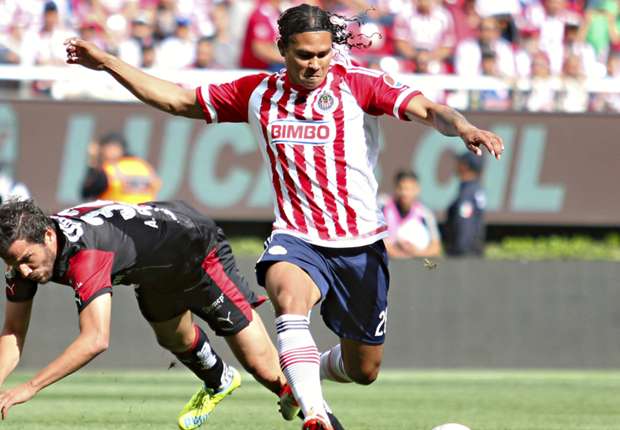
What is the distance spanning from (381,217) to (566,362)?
289 inches

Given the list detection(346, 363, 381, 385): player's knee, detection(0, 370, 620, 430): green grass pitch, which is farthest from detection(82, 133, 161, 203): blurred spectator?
detection(346, 363, 381, 385): player's knee

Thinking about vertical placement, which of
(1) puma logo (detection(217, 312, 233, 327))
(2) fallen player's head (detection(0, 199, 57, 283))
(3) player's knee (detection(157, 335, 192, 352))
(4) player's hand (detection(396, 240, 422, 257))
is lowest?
(4) player's hand (detection(396, 240, 422, 257))

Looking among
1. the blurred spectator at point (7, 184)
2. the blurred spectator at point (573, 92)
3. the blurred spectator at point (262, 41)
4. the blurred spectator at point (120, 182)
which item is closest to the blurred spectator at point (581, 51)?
the blurred spectator at point (573, 92)

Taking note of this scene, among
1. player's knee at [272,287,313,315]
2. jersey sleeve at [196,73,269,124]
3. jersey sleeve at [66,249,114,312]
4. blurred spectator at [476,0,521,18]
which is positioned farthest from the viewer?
blurred spectator at [476,0,521,18]

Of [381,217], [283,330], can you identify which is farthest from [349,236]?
[283,330]

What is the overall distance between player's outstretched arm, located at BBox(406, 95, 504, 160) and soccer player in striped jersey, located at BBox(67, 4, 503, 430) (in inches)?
0.4

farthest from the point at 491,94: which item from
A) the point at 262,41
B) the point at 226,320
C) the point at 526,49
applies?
the point at 226,320

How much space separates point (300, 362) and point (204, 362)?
1924 millimetres

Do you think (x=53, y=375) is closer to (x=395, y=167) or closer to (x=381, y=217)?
(x=381, y=217)

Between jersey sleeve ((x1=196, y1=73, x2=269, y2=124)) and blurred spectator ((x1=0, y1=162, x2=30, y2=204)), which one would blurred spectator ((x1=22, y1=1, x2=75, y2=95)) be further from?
jersey sleeve ((x1=196, y1=73, x2=269, y2=124))

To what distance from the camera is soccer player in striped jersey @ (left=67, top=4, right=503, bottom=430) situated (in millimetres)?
7445

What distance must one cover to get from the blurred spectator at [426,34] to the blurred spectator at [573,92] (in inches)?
56.3

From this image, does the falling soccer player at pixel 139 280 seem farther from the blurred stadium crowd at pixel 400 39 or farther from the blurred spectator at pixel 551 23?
the blurred spectator at pixel 551 23

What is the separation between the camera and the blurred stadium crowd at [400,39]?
15547 millimetres
